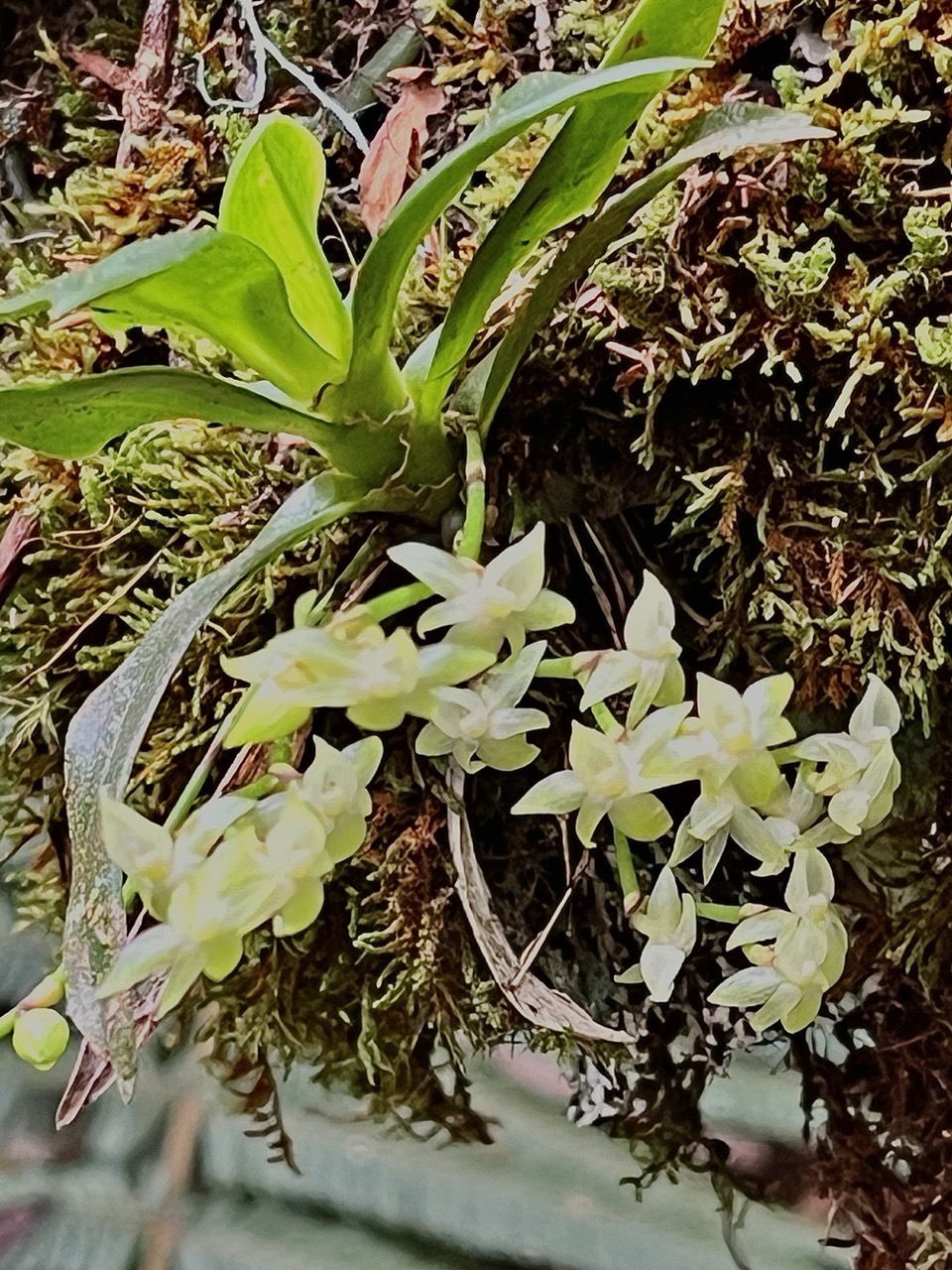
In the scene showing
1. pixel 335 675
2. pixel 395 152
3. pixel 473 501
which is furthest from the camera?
pixel 395 152

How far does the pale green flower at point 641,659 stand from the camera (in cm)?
49

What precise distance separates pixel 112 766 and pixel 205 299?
0.23 m

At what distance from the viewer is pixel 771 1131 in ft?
2.97

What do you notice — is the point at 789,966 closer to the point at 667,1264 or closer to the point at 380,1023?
the point at 380,1023

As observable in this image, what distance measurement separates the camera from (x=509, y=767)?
525 millimetres

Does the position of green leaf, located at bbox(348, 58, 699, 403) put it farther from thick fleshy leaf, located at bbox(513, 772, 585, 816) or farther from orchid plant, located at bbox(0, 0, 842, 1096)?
thick fleshy leaf, located at bbox(513, 772, 585, 816)

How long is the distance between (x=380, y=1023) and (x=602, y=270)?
59cm

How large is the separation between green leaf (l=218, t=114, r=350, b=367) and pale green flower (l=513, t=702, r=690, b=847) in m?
0.24

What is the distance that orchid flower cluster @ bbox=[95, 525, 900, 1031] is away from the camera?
17.7 inches

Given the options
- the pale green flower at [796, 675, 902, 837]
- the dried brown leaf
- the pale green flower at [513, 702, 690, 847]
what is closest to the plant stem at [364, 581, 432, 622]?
the pale green flower at [513, 702, 690, 847]

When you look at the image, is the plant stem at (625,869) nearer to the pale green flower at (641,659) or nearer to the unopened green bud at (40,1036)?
the pale green flower at (641,659)

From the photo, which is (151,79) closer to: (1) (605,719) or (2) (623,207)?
(2) (623,207)

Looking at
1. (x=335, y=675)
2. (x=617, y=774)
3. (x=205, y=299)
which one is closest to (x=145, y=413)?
(x=205, y=299)

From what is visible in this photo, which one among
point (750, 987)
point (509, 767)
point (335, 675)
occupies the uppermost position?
point (335, 675)
